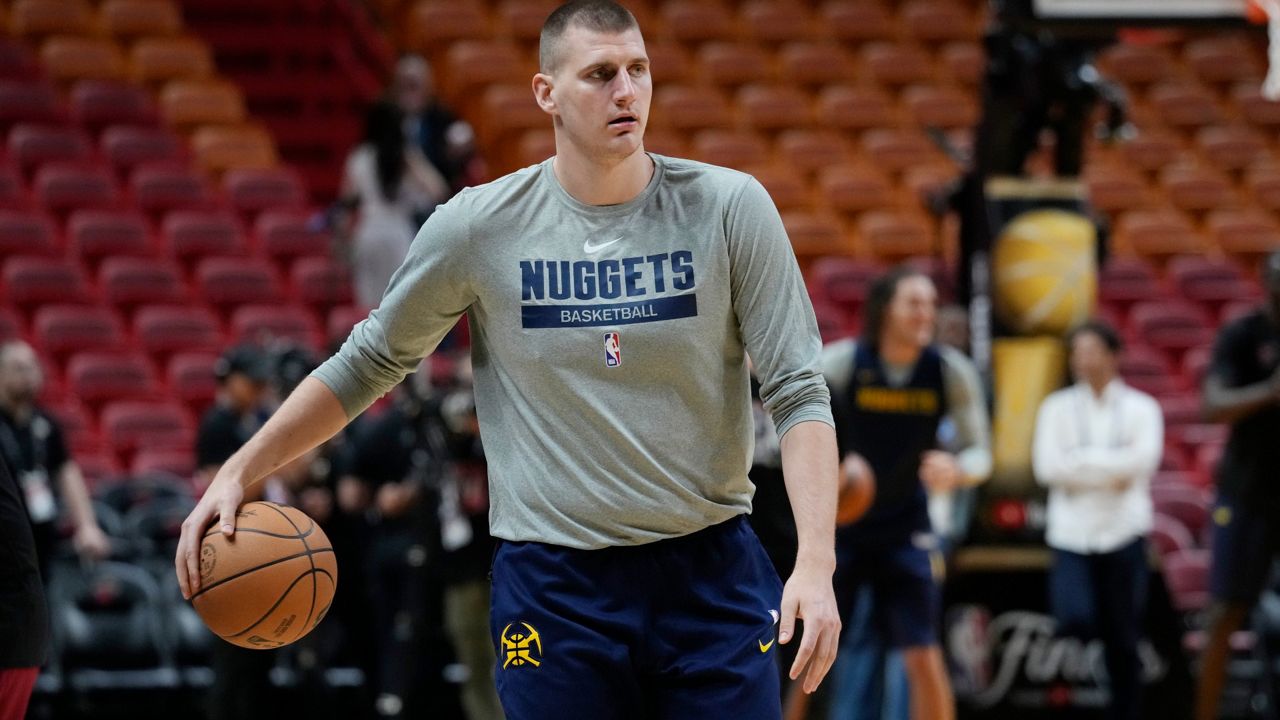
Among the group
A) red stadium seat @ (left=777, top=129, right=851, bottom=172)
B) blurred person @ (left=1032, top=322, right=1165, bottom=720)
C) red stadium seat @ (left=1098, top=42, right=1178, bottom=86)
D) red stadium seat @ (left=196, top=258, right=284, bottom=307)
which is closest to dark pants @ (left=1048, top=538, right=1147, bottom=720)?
blurred person @ (left=1032, top=322, right=1165, bottom=720)

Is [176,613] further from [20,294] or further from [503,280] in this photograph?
[503,280]

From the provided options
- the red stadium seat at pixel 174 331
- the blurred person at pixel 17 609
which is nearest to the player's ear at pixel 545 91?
the blurred person at pixel 17 609

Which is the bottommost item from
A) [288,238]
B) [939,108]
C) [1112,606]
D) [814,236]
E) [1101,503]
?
[1112,606]

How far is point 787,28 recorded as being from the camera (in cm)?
1574

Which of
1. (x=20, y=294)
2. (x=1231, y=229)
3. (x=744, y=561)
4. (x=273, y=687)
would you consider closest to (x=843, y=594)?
(x=273, y=687)

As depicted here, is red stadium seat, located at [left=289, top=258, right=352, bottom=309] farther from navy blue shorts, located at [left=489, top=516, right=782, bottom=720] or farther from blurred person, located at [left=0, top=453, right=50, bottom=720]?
navy blue shorts, located at [left=489, top=516, right=782, bottom=720]

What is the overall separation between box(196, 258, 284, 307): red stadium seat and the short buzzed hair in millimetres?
9008

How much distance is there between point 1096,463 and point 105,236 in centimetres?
735

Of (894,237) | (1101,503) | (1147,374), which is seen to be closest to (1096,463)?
(1101,503)

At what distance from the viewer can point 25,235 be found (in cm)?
1202

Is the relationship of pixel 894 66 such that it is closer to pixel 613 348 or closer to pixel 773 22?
pixel 773 22

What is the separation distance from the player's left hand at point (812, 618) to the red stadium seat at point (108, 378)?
8.86 meters

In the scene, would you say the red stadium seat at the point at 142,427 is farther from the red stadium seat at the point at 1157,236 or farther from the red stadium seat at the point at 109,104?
Result: the red stadium seat at the point at 1157,236

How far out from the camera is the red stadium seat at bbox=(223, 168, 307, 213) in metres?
13.2
